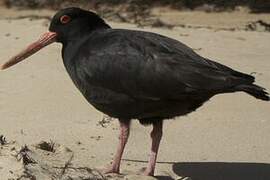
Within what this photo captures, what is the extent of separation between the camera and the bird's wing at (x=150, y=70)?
5195mm

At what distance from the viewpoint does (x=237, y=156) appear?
20.7ft

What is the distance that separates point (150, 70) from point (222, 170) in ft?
4.26

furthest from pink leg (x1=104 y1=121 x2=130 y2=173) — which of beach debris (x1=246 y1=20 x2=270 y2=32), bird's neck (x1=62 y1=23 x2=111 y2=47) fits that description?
beach debris (x1=246 y1=20 x2=270 y2=32)

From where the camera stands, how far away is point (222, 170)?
5.97 meters

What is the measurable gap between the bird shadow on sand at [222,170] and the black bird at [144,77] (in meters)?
0.37

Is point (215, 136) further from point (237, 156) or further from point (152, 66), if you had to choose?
point (152, 66)

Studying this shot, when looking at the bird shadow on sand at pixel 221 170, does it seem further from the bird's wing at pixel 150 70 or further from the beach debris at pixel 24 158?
the beach debris at pixel 24 158

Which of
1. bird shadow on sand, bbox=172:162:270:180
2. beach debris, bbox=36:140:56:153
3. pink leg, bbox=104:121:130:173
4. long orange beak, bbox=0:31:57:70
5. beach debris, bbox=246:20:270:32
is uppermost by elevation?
long orange beak, bbox=0:31:57:70

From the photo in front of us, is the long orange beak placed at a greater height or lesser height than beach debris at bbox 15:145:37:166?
greater

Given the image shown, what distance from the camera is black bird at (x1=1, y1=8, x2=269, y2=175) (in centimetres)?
520

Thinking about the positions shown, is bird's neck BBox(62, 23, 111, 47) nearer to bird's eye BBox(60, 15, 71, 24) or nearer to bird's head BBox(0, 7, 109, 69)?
bird's head BBox(0, 7, 109, 69)

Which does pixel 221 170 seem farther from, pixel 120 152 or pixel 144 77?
pixel 144 77

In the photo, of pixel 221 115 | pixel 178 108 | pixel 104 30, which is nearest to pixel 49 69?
pixel 221 115

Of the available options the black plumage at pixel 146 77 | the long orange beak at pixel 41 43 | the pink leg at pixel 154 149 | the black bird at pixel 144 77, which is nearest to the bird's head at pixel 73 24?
the long orange beak at pixel 41 43
